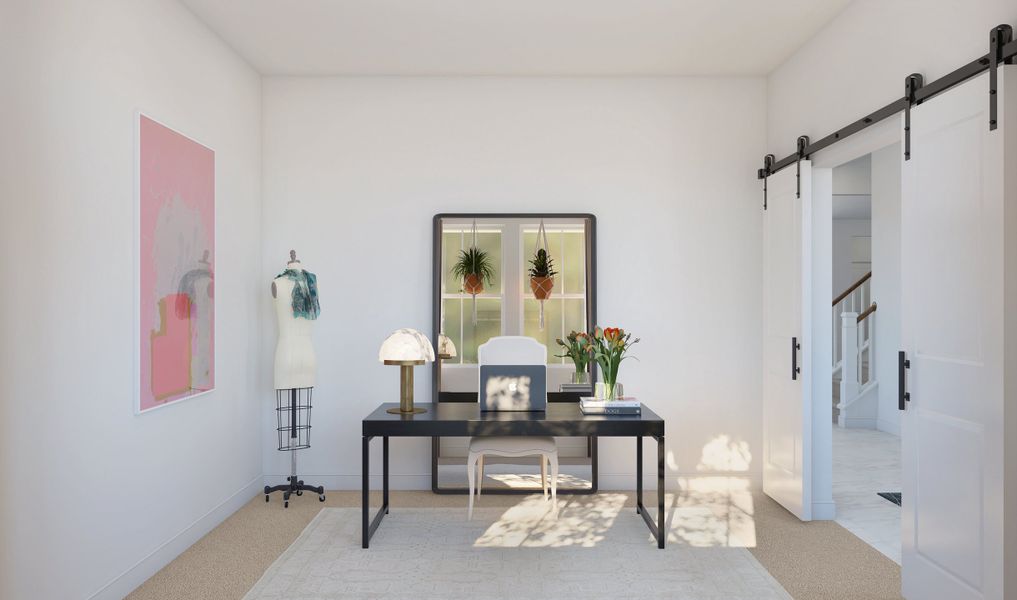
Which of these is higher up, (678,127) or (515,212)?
(678,127)

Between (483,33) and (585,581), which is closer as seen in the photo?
(585,581)

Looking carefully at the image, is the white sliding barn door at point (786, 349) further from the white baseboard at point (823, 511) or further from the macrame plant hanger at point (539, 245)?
the macrame plant hanger at point (539, 245)

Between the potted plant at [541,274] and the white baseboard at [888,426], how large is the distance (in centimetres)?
428

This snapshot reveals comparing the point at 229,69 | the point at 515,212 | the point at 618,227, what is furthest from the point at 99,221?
the point at 618,227

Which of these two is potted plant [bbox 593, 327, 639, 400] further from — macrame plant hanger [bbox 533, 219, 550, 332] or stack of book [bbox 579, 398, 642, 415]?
macrame plant hanger [bbox 533, 219, 550, 332]

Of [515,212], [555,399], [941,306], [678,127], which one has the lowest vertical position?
[555,399]

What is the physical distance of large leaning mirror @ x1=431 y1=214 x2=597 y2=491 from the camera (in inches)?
189

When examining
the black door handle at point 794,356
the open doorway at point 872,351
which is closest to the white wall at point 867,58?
the black door handle at point 794,356

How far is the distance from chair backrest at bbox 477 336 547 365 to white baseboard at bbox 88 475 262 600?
5.82 ft

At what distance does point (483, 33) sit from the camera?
13.5 feet

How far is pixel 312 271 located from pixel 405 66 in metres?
1.55

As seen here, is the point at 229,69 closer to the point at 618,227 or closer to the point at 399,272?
the point at 399,272

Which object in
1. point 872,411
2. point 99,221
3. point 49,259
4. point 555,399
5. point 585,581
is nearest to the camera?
point 49,259

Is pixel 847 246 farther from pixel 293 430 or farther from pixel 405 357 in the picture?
pixel 293 430
